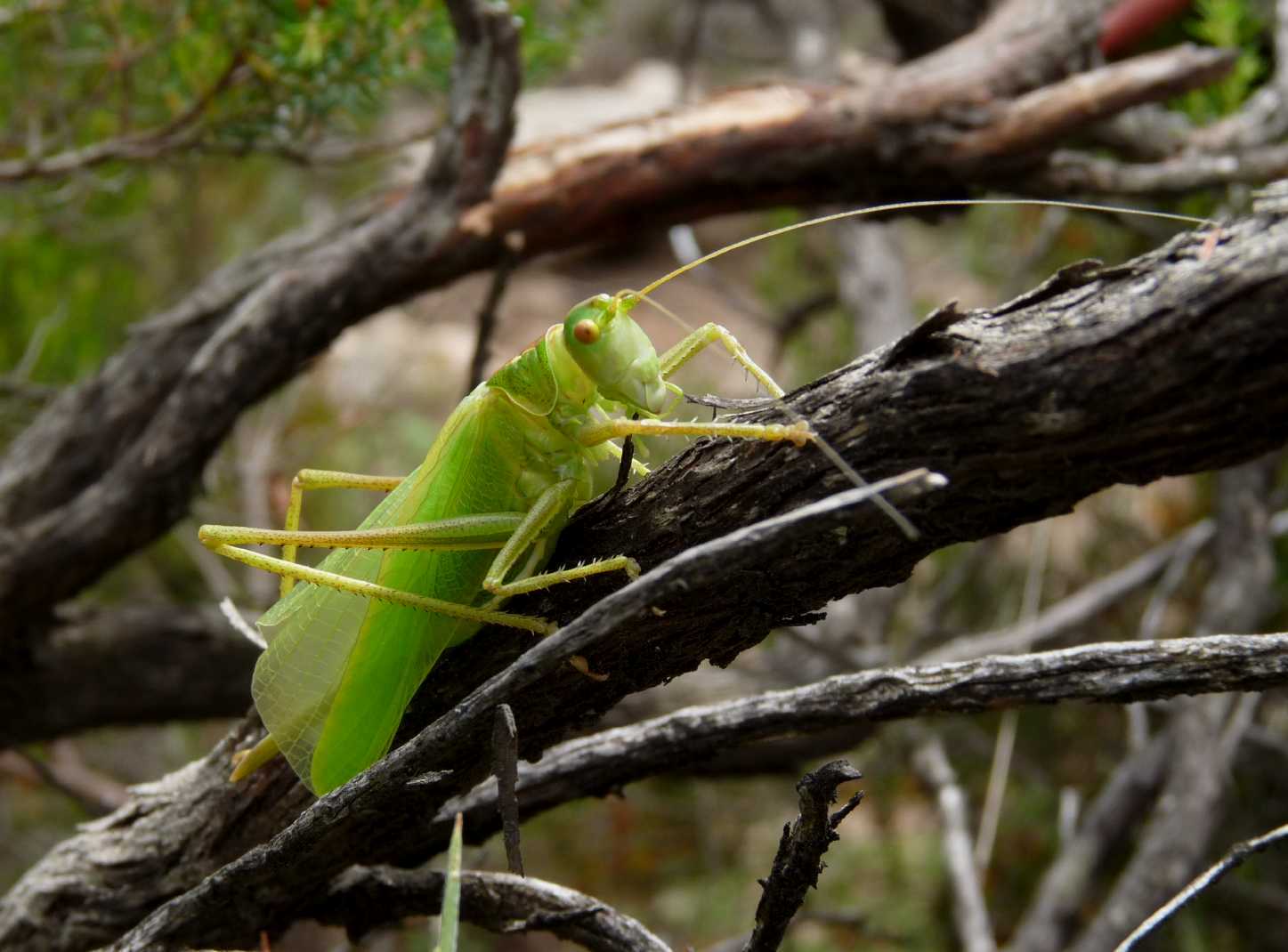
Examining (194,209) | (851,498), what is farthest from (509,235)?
(194,209)

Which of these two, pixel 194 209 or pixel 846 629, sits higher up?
pixel 194 209

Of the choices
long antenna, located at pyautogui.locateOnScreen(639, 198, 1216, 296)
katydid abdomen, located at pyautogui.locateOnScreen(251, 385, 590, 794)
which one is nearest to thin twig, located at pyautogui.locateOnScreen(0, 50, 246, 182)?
katydid abdomen, located at pyautogui.locateOnScreen(251, 385, 590, 794)

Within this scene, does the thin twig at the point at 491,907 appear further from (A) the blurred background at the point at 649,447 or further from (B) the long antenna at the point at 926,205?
(B) the long antenna at the point at 926,205

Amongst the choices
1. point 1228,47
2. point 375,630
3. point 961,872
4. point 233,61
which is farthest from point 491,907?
point 1228,47

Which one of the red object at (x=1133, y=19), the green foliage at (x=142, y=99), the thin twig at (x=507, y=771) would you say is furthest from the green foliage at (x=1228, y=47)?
the thin twig at (x=507, y=771)

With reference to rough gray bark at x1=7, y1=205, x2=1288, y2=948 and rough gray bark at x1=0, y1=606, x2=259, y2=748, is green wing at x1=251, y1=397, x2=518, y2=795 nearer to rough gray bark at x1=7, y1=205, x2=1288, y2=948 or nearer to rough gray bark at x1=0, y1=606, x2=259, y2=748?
rough gray bark at x1=7, y1=205, x2=1288, y2=948

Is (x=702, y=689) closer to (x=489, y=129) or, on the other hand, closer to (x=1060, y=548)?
(x=489, y=129)

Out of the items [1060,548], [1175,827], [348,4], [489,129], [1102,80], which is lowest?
[1060,548]
